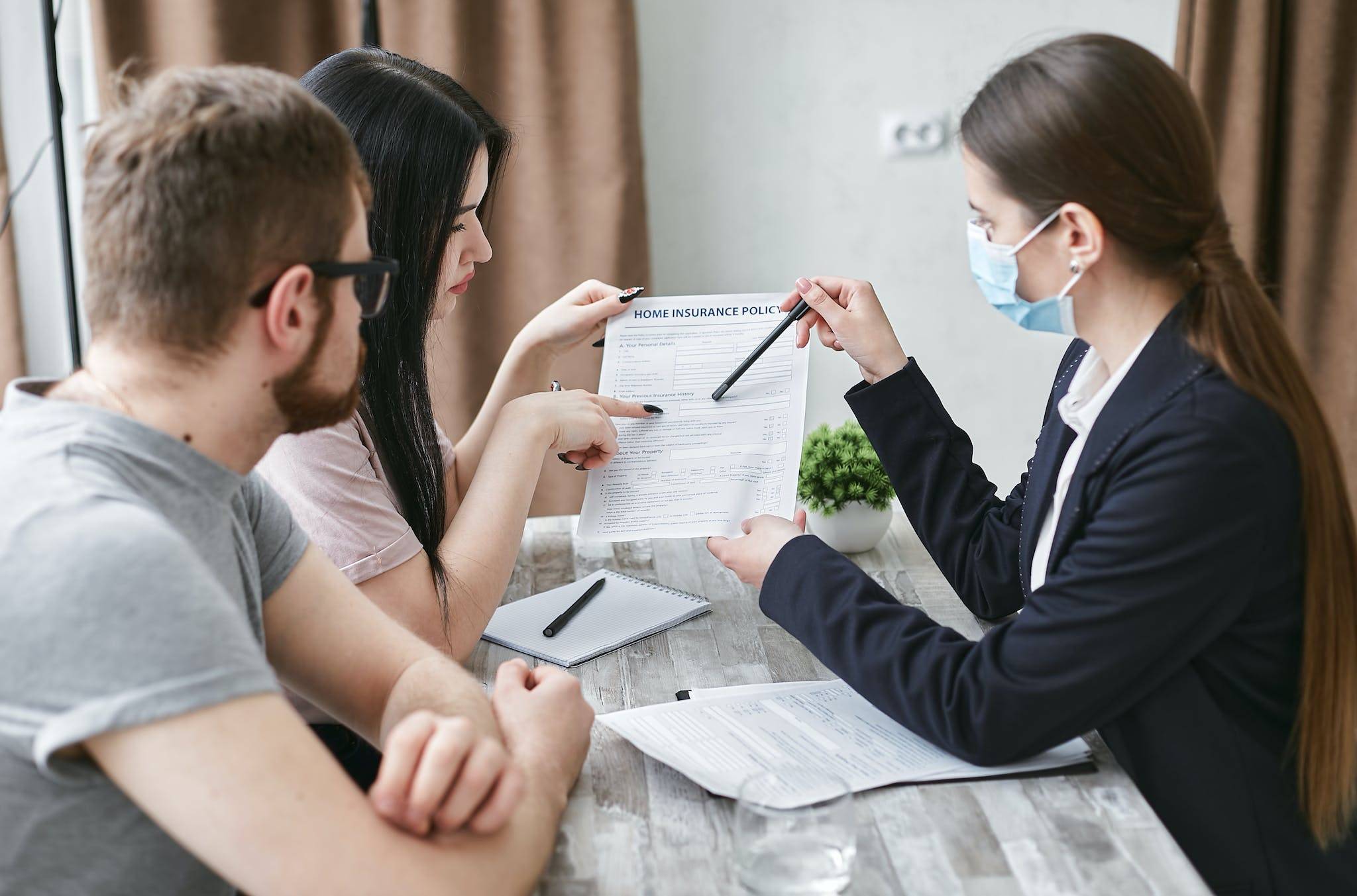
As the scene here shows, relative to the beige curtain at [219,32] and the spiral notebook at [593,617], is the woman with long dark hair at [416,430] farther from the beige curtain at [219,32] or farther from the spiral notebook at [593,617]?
the beige curtain at [219,32]

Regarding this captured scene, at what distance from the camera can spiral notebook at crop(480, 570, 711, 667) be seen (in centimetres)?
132

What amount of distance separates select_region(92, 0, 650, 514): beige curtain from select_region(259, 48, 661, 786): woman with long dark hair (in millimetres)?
1131

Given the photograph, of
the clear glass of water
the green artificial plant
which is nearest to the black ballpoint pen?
the green artificial plant

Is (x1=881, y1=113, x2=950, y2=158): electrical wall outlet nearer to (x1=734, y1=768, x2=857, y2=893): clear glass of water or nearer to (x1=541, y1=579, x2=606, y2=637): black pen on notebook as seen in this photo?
(x1=541, y1=579, x2=606, y2=637): black pen on notebook

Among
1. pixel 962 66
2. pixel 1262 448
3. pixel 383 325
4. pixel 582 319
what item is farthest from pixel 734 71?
pixel 1262 448

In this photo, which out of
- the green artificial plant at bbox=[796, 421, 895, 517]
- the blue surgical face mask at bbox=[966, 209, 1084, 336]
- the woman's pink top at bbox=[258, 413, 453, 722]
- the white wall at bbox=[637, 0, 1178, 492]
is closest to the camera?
the blue surgical face mask at bbox=[966, 209, 1084, 336]

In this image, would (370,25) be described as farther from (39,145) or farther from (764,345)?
(764,345)

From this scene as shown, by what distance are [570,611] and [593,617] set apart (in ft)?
0.09

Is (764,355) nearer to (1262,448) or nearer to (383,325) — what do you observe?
(383,325)

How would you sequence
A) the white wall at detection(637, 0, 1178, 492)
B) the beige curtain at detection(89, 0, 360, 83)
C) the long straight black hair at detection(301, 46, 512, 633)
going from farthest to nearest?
1. the white wall at detection(637, 0, 1178, 492)
2. the beige curtain at detection(89, 0, 360, 83)
3. the long straight black hair at detection(301, 46, 512, 633)

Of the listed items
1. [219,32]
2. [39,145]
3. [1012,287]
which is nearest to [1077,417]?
[1012,287]

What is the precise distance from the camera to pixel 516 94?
2.65 meters

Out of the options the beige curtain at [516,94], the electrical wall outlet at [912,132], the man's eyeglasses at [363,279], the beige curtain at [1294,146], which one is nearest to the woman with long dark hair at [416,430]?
the man's eyeglasses at [363,279]

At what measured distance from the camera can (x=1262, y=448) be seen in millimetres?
974
